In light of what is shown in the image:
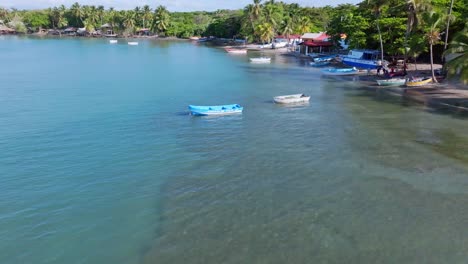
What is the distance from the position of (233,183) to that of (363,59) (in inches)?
2270

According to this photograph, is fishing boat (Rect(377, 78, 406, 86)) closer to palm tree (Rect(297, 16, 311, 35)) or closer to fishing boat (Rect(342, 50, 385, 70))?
fishing boat (Rect(342, 50, 385, 70))

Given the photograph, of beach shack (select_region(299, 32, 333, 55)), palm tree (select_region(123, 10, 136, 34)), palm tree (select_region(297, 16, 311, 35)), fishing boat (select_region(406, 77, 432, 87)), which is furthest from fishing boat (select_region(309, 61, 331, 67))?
palm tree (select_region(123, 10, 136, 34))

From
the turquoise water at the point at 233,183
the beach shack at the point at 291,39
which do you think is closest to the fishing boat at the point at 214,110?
the turquoise water at the point at 233,183

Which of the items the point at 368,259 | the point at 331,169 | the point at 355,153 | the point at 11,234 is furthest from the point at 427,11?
the point at 11,234

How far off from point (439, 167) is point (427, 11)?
33587mm

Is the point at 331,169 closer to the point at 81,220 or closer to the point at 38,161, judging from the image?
the point at 81,220

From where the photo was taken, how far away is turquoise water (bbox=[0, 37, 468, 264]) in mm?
17781

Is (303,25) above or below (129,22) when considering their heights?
below

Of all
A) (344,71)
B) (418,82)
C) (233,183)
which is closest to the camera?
(233,183)

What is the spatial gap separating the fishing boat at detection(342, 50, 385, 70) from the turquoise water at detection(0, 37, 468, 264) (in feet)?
81.6

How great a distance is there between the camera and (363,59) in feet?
244

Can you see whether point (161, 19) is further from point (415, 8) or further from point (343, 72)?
point (415, 8)

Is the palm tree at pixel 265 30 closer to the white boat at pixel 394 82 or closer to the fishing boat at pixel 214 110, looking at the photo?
the white boat at pixel 394 82

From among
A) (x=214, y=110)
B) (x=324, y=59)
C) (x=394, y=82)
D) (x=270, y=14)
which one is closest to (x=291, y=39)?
(x=270, y=14)
